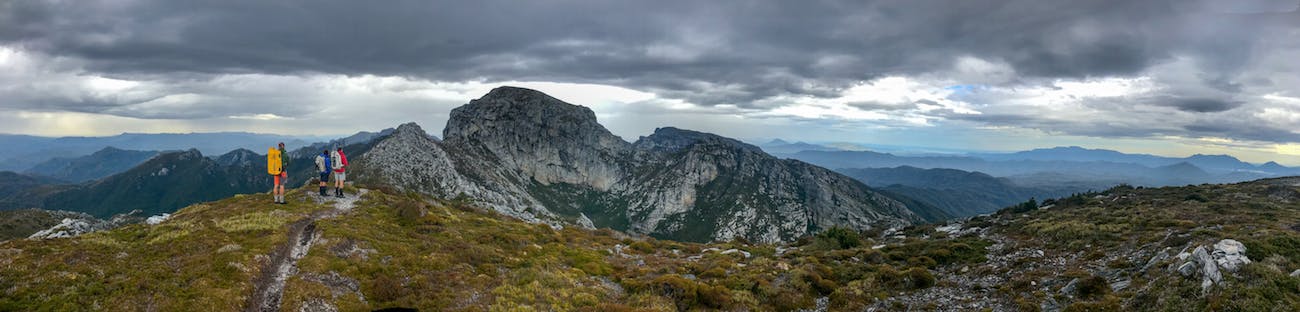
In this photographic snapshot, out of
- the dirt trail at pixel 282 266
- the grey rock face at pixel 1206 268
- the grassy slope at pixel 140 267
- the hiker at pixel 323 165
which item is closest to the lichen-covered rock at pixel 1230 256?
the grey rock face at pixel 1206 268

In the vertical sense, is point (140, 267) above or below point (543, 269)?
above

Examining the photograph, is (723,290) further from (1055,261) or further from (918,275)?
(1055,261)

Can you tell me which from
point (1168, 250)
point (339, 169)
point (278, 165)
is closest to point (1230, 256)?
point (1168, 250)

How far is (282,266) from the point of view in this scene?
2484 cm

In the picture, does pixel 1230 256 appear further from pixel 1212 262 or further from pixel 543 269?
pixel 543 269

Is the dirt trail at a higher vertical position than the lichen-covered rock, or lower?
lower

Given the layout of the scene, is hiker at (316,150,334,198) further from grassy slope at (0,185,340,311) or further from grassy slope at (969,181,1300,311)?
grassy slope at (969,181,1300,311)

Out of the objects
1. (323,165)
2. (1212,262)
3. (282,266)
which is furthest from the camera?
(323,165)

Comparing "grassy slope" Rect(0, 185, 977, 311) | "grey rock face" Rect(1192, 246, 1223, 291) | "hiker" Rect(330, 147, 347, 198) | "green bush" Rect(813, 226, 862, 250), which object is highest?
"hiker" Rect(330, 147, 347, 198)

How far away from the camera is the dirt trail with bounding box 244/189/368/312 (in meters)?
20.6

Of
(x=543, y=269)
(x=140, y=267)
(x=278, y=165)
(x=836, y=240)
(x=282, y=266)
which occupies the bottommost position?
(x=836, y=240)

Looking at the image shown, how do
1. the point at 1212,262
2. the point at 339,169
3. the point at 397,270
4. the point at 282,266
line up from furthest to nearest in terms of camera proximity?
the point at 339,169, the point at 397,270, the point at 282,266, the point at 1212,262

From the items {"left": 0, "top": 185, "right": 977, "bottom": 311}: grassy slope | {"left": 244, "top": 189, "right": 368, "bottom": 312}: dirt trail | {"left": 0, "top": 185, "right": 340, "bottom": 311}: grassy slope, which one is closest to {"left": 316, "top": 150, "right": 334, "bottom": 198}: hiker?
{"left": 0, "top": 185, "right": 977, "bottom": 311}: grassy slope

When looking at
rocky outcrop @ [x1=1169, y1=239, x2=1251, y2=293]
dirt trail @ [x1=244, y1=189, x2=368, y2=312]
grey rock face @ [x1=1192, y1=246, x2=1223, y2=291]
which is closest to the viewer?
dirt trail @ [x1=244, y1=189, x2=368, y2=312]
